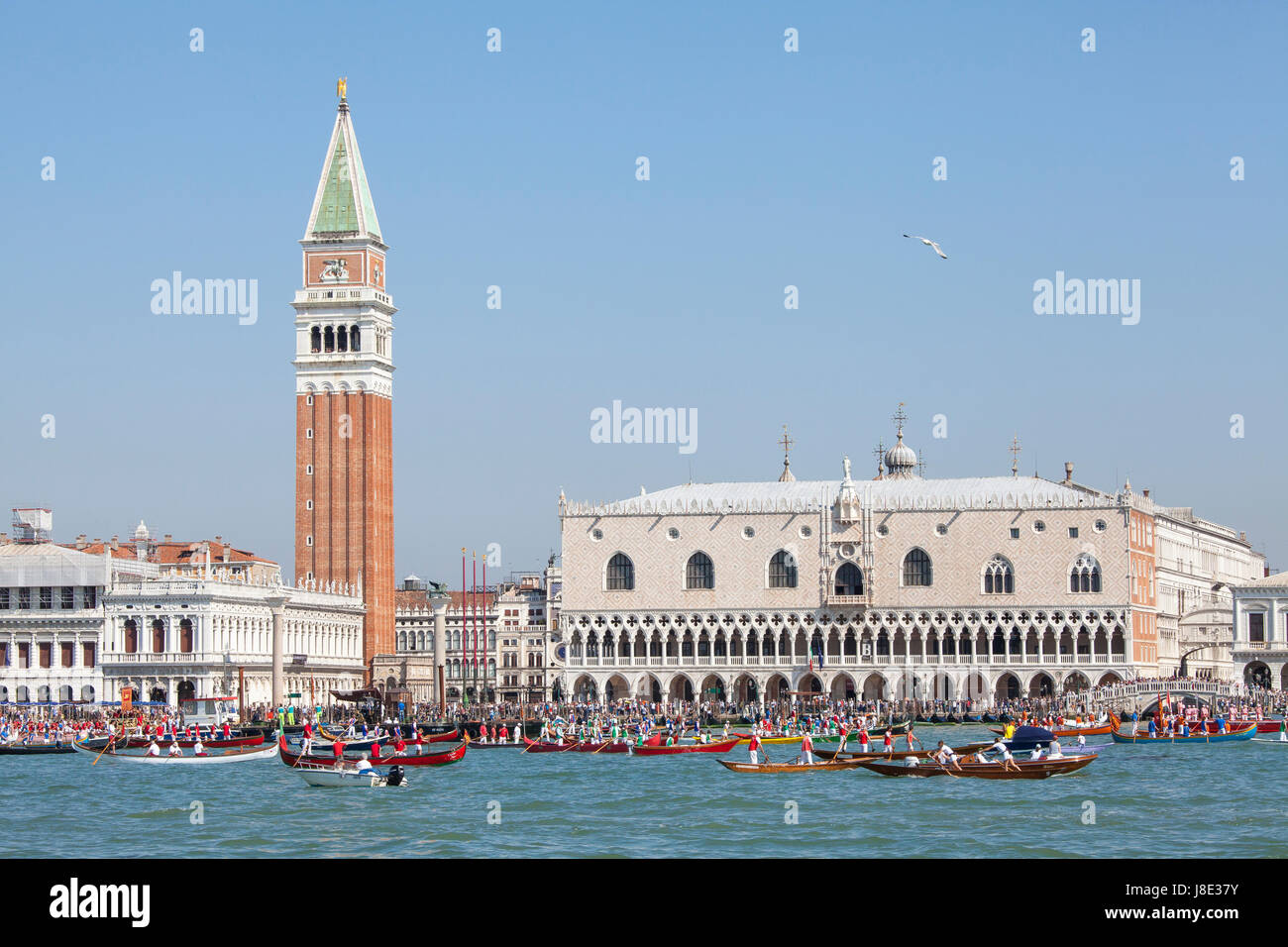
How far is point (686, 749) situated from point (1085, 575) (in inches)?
1319

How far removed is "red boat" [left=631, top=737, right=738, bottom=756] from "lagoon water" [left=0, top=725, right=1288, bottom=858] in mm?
4285

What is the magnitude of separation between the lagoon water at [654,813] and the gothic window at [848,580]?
114ft

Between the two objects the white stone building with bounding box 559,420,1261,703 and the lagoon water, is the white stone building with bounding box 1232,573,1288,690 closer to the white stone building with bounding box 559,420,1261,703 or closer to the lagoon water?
the white stone building with bounding box 559,420,1261,703

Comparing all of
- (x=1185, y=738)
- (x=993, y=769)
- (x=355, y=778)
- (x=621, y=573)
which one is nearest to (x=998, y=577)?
(x=621, y=573)

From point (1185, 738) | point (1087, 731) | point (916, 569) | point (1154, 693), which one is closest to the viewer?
point (1087, 731)

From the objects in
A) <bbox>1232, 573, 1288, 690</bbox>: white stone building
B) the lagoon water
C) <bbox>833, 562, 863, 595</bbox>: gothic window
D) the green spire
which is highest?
the green spire

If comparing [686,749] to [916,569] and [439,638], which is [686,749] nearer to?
[439,638]

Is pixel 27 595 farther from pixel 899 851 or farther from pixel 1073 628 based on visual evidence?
pixel 899 851

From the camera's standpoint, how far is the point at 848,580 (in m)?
89.9

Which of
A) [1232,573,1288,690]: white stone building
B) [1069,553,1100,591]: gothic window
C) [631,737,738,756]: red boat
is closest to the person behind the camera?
[631,737,738,756]: red boat

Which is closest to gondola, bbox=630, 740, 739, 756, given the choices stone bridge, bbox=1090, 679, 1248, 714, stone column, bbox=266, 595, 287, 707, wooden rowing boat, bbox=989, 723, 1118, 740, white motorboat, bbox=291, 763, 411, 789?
wooden rowing boat, bbox=989, 723, 1118, 740

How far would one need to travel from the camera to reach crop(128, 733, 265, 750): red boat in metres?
59.8

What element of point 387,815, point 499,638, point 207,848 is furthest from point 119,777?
point 499,638
